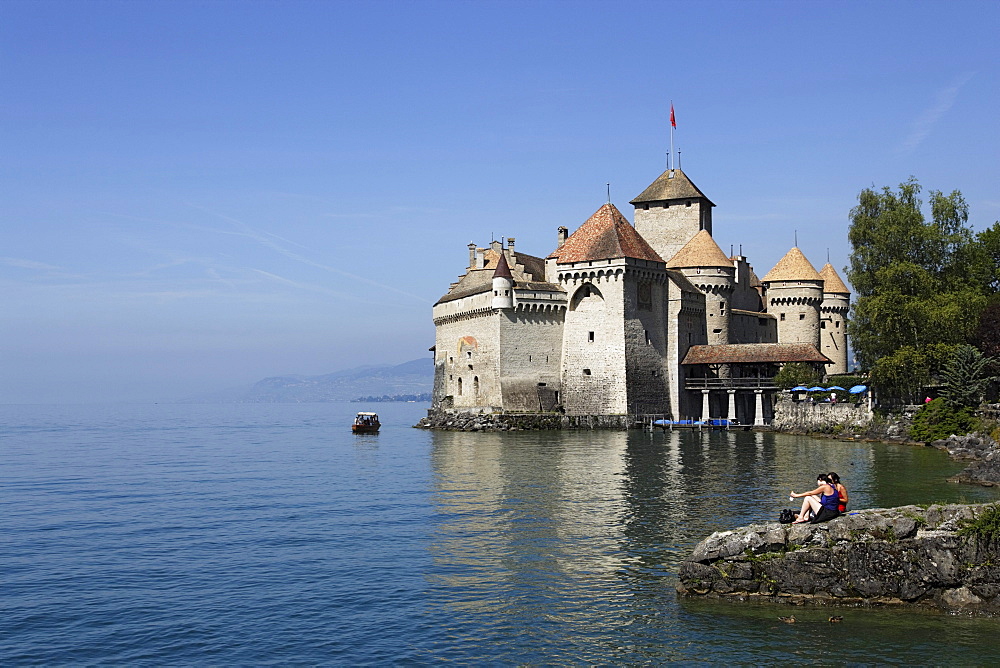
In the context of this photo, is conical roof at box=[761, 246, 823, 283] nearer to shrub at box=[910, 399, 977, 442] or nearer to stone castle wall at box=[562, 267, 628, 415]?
stone castle wall at box=[562, 267, 628, 415]

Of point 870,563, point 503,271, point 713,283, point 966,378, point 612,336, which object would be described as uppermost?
point 503,271

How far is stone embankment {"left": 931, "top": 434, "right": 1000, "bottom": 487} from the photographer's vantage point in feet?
96.6

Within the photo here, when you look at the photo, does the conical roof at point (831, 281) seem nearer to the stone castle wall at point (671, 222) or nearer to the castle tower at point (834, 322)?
the castle tower at point (834, 322)

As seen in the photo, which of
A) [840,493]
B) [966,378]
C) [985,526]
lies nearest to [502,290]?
[966,378]

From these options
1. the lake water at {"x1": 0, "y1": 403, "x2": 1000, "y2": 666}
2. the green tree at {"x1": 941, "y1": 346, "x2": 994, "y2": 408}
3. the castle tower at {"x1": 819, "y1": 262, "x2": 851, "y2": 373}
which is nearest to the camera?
the lake water at {"x1": 0, "y1": 403, "x2": 1000, "y2": 666}

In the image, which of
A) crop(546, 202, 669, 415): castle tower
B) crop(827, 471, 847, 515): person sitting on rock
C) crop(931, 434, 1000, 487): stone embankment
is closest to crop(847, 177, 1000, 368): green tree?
crop(931, 434, 1000, 487): stone embankment

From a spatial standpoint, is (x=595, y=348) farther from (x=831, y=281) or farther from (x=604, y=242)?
(x=831, y=281)

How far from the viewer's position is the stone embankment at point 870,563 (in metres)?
15.3

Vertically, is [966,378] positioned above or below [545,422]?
above

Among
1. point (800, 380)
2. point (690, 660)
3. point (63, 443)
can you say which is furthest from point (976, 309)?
point (63, 443)

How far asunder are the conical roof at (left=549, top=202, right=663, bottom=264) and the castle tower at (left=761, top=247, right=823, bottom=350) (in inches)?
562

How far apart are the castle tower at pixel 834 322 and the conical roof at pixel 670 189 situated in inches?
505

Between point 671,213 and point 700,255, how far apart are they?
7192mm

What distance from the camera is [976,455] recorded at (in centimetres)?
3688
